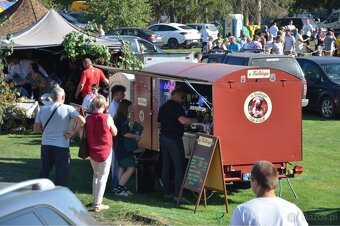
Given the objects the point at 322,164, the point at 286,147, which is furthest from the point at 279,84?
the point at 322,164

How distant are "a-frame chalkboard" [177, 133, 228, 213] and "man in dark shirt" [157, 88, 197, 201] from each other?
0.85 feet

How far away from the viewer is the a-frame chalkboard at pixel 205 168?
35.3 ft

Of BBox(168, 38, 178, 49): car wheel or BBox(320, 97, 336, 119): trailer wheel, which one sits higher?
BBox(168, 38, 178, 49): car wheel

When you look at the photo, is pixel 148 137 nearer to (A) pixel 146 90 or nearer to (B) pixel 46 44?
(A) pixel 146 90

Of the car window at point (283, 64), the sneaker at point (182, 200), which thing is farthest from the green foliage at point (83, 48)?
the sneaker at point (182, 200)

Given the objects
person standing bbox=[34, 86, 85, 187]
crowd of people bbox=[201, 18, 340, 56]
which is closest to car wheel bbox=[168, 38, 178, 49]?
crowd of people bbox=[201, 18, 340, 56]

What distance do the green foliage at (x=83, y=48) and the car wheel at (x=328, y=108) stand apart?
6445 mm

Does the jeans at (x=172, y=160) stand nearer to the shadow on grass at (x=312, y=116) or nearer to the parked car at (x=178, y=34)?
the shadow on grass at (x=312, y=116)

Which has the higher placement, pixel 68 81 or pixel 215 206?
pixel 68 81

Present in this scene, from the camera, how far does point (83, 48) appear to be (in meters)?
17.8

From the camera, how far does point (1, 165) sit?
1360 centimetres

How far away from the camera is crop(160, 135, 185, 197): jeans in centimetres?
1130

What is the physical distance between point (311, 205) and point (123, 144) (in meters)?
3.06

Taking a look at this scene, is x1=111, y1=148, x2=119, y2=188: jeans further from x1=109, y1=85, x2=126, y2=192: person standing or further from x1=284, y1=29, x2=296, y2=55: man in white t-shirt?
x1=284, y1=29, x2=296, y2=55: man in white t-shirt
